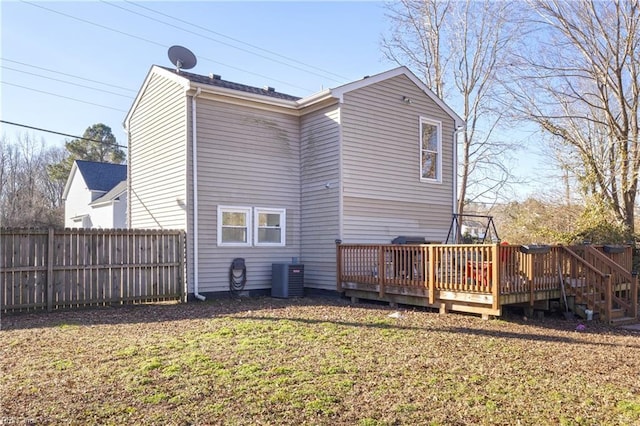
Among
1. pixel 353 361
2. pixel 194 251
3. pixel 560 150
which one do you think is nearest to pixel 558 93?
pixel 560 150

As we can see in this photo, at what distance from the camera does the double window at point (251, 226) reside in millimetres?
10414

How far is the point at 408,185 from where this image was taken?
11.9 m

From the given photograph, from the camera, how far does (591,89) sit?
50.8 ft

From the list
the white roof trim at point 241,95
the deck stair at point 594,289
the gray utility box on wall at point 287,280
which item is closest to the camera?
the deck stair at point 594,289

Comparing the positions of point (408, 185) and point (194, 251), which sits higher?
point (408, 185)

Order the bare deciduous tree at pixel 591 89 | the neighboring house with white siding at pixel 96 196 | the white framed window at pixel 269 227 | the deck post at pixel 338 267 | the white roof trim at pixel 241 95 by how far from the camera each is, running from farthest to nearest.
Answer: the neighboring house with white siding at pixel 96 196, the bare deciduous tree at pixel 591 89, the white framed window at pixel 269 227, the deck post at pixel 338 267, the white roof trim at pixel 241 95

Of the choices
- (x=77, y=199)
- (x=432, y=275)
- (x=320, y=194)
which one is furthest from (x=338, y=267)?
(x=77, y=199)

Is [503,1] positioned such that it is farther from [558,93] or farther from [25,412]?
[25,412]

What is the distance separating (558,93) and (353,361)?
1434 cm

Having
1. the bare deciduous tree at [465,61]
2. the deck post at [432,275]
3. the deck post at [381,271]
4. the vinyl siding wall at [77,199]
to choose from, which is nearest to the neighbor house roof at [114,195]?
the vinyl siding wall at [77,199]

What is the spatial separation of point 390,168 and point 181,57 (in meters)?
6.30

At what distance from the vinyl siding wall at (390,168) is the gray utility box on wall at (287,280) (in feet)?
4.64

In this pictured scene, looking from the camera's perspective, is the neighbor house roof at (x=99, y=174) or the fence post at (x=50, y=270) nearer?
the fence post at (x=50, y=270)

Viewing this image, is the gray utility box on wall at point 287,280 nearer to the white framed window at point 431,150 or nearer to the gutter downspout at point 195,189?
the gutter downspout at point 195,189
